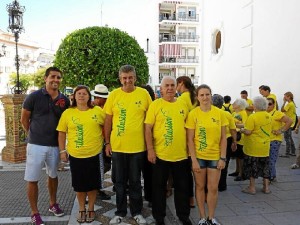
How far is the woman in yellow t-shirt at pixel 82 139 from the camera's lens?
12.8 feet

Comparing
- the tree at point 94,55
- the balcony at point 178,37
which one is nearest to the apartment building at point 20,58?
the balcony at point 178,37

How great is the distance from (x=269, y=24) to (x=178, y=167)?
7915 millimetres

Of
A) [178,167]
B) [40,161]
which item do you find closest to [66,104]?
[40,161]

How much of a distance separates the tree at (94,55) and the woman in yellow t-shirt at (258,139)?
22.5ft

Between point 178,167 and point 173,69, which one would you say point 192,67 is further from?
point 178,167

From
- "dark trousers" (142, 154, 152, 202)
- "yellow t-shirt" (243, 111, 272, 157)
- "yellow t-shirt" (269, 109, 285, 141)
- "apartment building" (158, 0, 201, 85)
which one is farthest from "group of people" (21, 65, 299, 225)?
"apartment building" (158, 0, 201, 85)

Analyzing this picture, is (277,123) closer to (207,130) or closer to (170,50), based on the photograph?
(207,130)

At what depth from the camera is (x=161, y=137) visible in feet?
12.3

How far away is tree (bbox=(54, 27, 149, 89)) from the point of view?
35.5ft

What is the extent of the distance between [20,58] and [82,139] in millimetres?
52138

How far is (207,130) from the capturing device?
368 cm

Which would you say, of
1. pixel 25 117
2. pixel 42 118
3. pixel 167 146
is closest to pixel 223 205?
pixel 167 146

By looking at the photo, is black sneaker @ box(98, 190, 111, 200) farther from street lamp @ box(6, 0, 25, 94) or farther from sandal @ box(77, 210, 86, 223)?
street lamp @ box(6, 0, 25, 94)

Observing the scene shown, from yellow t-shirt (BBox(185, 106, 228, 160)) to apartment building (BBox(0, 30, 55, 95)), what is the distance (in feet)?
153
